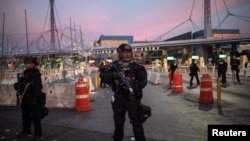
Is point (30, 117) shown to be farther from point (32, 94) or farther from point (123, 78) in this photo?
point (123, 78)

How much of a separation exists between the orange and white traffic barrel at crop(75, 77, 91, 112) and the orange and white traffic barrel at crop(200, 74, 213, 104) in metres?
4.47

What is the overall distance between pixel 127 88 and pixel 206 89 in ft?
22.6

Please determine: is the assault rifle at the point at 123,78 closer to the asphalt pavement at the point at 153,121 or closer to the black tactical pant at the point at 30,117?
the asphalt pavement at the point at 153,121

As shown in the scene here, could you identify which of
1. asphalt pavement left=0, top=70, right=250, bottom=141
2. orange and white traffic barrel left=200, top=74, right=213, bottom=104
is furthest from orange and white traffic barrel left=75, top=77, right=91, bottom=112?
orange and white traffic barrel left=200, top=74, right=213, bottom=104

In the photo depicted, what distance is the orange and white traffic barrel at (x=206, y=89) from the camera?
423 inches

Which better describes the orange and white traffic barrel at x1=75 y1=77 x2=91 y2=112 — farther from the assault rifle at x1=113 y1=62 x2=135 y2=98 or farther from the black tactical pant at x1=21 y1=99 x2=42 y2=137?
the assault rifle at x1=113 y1=62 x2=135 y2=98

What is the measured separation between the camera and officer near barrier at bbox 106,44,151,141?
488 centimetres

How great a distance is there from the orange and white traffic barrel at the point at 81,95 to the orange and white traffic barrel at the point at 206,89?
4469mm

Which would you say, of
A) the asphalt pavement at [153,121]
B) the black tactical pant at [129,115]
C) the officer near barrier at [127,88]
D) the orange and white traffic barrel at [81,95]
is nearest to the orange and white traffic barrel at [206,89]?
the asphalt pavement at [153,121]

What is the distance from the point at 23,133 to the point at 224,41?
3316 inches

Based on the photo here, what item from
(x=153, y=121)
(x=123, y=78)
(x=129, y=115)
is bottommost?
(x=153, y=121)

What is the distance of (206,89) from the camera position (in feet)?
35.7

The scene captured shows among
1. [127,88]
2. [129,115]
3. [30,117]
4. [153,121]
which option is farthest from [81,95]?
[127,88]

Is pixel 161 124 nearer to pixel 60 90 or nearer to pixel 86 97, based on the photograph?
pixel 86 97
